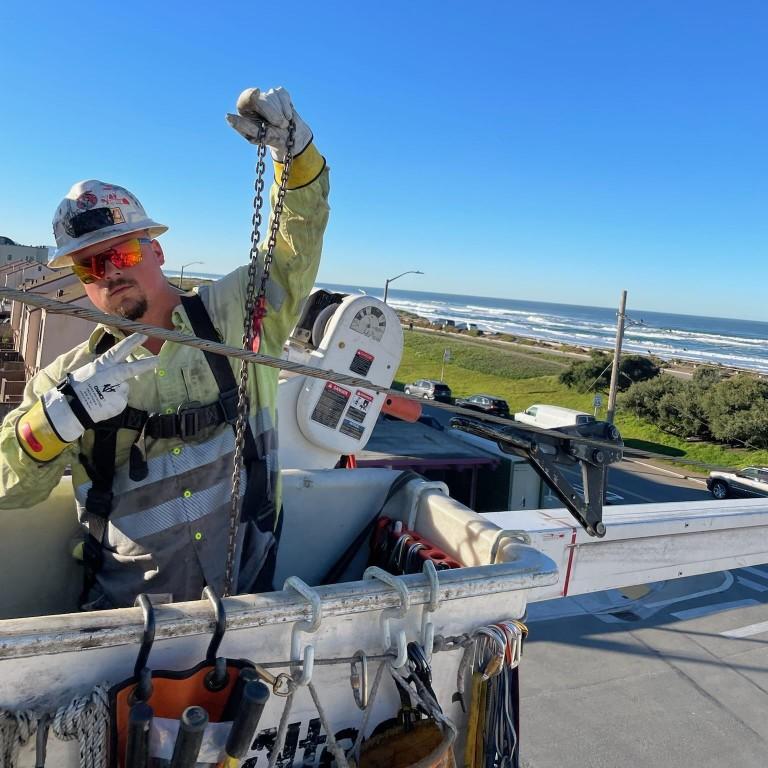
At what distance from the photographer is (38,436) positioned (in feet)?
7.00

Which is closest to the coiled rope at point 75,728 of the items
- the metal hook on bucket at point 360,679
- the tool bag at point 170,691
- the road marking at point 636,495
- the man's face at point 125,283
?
the tool bag at point 170,691

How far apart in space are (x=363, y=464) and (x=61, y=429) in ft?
23.6

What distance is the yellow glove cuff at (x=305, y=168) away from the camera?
8.00ft

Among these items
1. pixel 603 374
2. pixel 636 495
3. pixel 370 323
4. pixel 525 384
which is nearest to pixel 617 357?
pixel 636 495

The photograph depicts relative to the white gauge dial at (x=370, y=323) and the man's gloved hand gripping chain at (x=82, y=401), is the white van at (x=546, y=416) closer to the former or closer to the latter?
the white gauge dial at (x=370, y=323)

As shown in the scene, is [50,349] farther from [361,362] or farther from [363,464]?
[361,362]

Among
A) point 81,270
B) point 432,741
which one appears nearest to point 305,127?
point 81,270

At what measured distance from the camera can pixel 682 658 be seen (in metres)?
6.88

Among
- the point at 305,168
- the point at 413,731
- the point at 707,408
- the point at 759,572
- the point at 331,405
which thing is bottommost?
the point at 759,572

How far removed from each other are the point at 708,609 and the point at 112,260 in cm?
842

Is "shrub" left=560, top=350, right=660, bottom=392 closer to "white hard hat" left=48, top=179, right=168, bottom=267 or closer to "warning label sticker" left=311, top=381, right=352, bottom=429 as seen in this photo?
"warning label sticker" left=311, top=381, right=352, bottom=429

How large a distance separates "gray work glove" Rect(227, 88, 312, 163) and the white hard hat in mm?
527

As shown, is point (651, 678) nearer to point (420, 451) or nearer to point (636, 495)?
point (420, 451)

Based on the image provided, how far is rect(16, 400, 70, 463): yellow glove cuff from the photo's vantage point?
212cm
